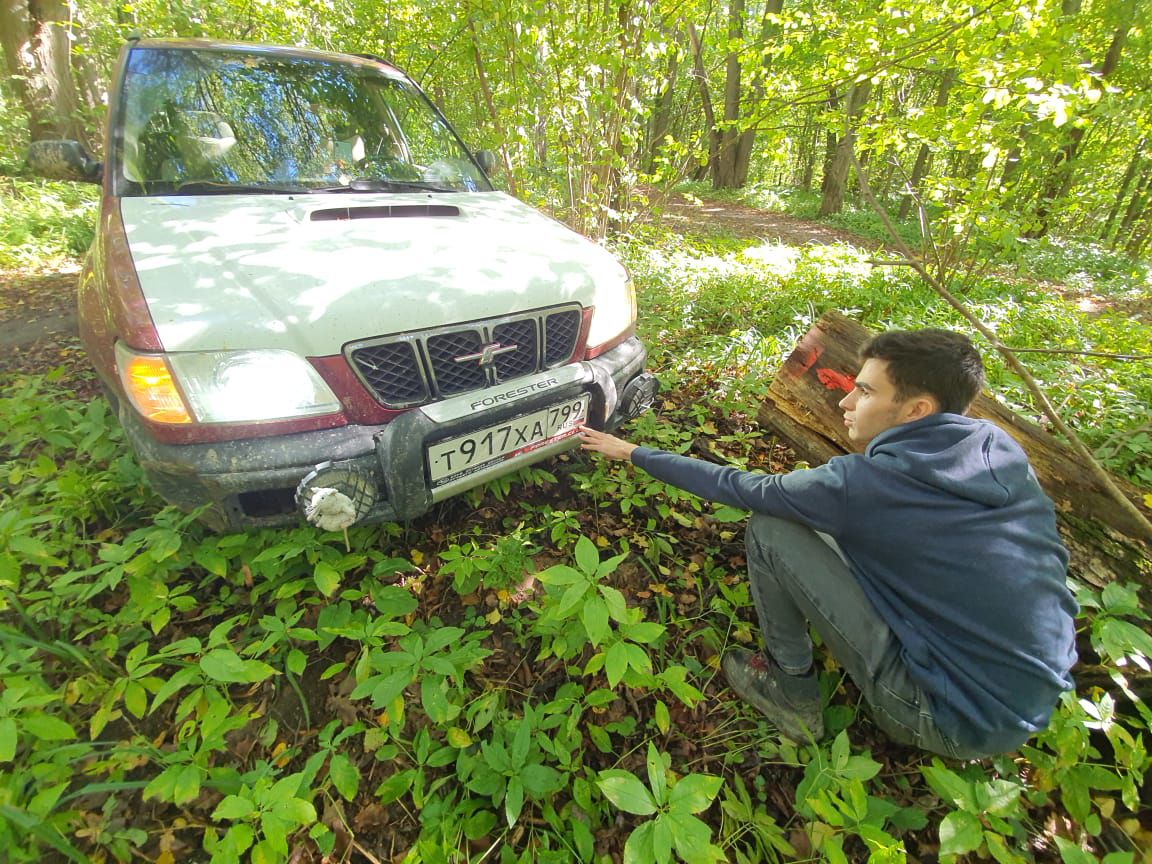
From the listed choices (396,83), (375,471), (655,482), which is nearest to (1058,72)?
(655,482)

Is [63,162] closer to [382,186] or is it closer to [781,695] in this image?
[382,186]

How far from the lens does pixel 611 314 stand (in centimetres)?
234

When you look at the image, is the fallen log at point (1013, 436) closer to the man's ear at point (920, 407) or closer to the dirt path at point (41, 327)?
the man's ear at point (920, 407)

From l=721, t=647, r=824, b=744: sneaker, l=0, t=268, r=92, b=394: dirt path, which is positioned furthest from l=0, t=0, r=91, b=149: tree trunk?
l=721, t=647, r=824, b=744: sneaker

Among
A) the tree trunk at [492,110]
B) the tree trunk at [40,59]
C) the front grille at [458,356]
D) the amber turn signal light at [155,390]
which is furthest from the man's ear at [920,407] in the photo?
the tree trunk at [40,59]

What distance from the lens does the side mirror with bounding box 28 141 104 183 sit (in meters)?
2.34

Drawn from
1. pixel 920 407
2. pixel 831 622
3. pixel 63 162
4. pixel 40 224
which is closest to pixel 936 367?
pixel 920 407

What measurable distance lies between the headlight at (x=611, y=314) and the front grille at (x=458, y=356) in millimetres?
159

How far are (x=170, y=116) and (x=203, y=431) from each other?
182 cm

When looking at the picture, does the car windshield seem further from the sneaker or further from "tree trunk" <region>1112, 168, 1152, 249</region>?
"tree trunk" <region>1112, 168, 1152, 249</region>

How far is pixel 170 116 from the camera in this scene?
229 centimetres

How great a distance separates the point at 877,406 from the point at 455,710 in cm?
163

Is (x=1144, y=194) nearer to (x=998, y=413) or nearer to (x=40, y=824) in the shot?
(x=998, y=413)

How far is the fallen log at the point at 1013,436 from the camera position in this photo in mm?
1820
